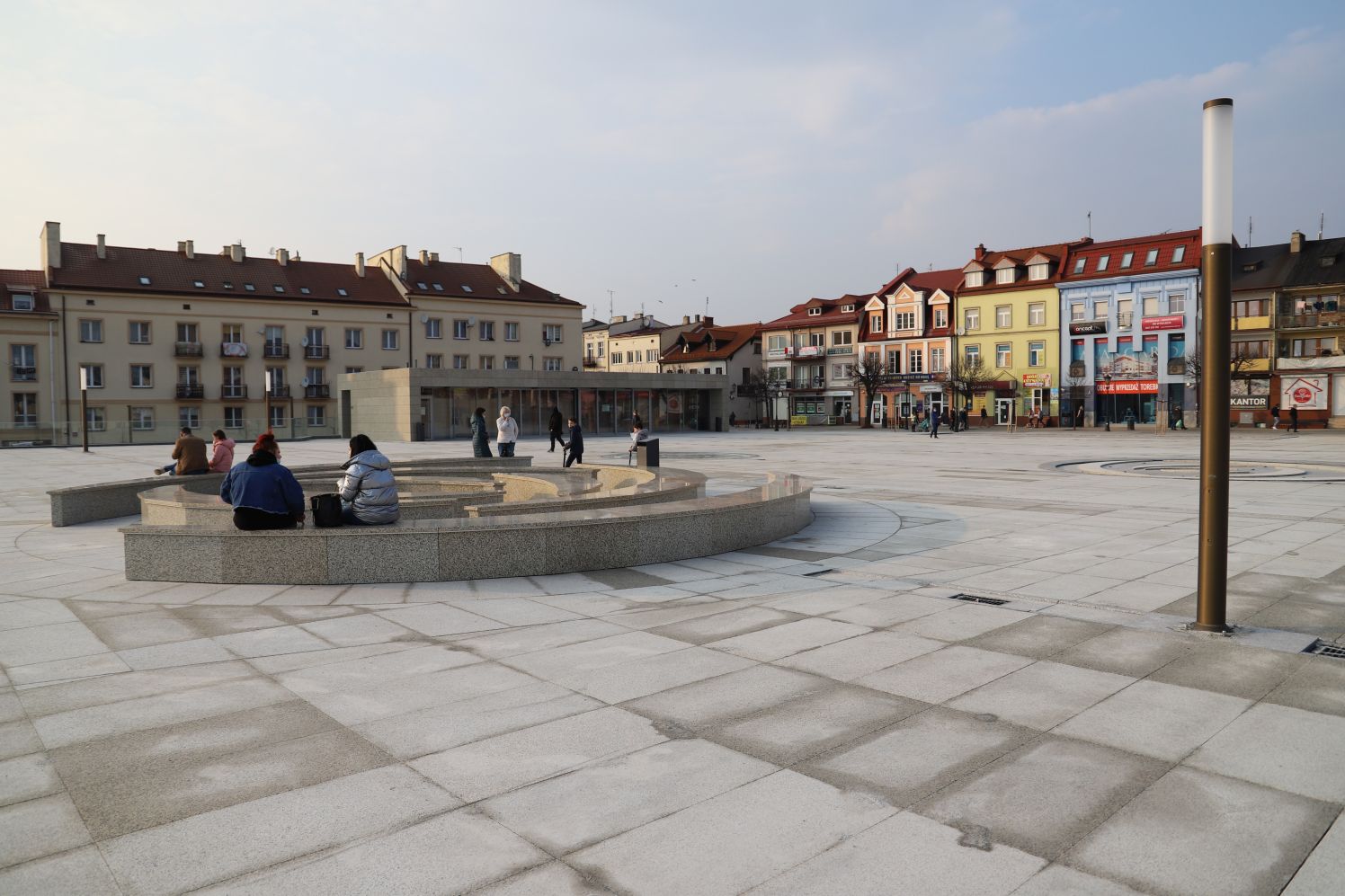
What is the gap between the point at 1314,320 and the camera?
55125 mm

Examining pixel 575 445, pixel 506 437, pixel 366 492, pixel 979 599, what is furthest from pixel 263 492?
pixel 506 437

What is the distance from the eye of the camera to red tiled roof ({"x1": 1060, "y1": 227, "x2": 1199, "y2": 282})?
5744 cm

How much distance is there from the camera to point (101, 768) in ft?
14.4

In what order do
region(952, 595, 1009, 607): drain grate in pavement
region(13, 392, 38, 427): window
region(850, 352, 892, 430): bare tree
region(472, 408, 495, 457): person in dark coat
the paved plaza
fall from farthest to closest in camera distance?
region(850, 352, 892, 430): bare tree → region(13, 392, 38, 427): window → region(472, 408, 495, 457): person in dark coat → region(952, 595, 1009, 607): drain grate in pavement → the paved plaza

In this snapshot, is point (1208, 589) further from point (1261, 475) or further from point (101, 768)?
point (1261, 475)

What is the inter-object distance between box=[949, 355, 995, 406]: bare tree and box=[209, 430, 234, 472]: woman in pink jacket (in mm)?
56729

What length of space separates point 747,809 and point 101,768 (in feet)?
10.3

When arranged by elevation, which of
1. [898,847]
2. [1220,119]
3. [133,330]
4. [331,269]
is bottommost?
[898,847]

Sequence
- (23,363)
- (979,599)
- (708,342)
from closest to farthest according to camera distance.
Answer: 1. (979,599)
2. (23,363)
3. (708,342)

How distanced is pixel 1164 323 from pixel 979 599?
190 ft

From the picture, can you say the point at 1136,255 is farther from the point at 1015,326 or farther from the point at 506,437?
the point at 506,437

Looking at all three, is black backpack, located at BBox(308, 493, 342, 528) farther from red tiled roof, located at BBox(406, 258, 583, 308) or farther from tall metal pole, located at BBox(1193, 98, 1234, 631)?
red tiled roof, located at BBox(406, 258, 583, 308)

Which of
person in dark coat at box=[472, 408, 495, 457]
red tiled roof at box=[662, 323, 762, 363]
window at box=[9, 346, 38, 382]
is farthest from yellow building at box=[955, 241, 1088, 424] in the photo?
window at box=[9, 346, 38, 382]

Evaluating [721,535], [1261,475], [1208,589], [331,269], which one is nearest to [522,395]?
[331,269]
